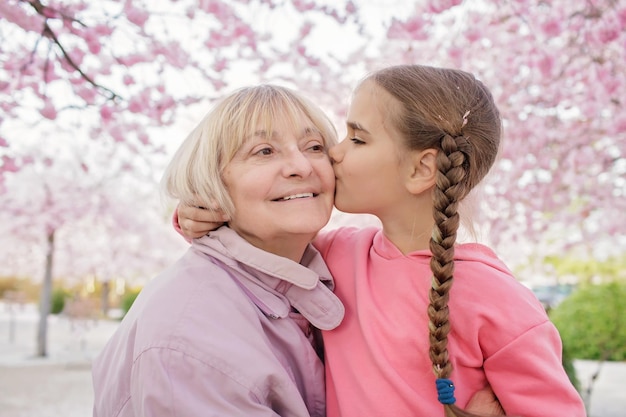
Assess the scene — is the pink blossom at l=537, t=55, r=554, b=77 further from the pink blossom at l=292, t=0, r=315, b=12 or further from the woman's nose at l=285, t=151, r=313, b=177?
the woman's nose at l=285, t=151, r=313, b=177

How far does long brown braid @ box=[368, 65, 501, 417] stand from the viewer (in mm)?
1561

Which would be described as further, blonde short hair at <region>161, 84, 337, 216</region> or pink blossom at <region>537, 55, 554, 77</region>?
pink blossom at <region>537, 55, 554, 77</region>

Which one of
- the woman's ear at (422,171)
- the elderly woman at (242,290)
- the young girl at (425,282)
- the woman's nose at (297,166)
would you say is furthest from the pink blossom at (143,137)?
the woman's ear at (422,171)

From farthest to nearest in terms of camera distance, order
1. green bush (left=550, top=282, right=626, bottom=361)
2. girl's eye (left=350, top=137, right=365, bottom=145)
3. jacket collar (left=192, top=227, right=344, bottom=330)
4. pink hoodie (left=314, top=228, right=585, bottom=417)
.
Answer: green bush (left=550, top=282, right=626, bottom=361)
girl's eye (left=350, top=137, right=365, bottom=145)
jacket collar (left=192, top=227, right=344, bottom=330)
pink hoodie (left=314, top=228, right=585, bottom=417)

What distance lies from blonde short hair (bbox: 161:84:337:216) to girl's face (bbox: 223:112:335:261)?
0.08 ft

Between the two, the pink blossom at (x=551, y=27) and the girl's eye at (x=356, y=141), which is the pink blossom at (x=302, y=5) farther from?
the girl's eye at (x=356, y=141)

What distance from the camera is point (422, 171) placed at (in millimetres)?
1793

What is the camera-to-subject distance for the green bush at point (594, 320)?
8578 millimetres

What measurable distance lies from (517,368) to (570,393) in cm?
13

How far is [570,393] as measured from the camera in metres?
1.55

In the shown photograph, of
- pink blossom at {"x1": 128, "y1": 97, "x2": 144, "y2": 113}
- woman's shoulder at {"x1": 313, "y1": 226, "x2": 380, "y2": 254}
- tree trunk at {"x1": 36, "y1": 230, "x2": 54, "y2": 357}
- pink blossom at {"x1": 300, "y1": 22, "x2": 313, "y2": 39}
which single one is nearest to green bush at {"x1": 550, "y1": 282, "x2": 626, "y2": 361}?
pink blossom at {"x1": 300, "y1": 22, "x2": 313, "y2": 39}

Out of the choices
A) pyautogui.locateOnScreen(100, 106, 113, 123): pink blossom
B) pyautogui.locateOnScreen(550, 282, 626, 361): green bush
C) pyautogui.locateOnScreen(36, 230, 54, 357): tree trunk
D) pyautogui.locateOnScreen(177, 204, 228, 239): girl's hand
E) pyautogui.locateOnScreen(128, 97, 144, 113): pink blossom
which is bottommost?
pyautogui.locateOnScreen(36, 230, 54, 357): tree trunk

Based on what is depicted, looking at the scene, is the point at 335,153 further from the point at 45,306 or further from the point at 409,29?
the point at 45,306

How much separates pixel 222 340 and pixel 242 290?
22 cm
